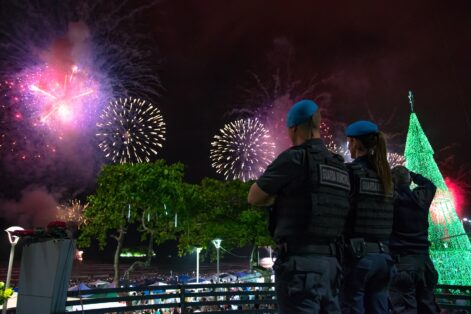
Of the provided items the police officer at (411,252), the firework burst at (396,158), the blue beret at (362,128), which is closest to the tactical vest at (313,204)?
the blue beret at (362,128)

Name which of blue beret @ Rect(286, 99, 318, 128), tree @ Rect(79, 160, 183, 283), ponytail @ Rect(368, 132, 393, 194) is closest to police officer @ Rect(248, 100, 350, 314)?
blue beret @ Rect(286, 99, 318, 128)

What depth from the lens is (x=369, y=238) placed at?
3514mm

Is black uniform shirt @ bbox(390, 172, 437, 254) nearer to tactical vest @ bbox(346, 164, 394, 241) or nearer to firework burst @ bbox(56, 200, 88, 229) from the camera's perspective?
tactical vest @ bbox(346, 164, 394, 241)

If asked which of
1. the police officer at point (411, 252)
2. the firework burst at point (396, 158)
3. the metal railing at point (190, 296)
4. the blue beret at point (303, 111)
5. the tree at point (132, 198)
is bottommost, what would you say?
the metal railing at point (190, 296)

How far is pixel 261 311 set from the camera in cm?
793

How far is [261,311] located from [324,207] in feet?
19.4

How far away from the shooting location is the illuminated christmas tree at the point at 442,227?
14355 mm

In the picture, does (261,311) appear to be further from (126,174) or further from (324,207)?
(126,174)

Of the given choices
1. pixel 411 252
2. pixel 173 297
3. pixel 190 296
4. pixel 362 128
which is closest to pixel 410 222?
pixel 411 252

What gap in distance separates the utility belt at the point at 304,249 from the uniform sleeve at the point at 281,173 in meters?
0.40

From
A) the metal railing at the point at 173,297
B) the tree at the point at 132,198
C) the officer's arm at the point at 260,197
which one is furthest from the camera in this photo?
the tree at the point at 132,198

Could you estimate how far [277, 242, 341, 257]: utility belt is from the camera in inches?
106

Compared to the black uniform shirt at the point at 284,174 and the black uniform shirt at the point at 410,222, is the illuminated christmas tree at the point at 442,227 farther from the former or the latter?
the black uniform shirt at the point at 284,174

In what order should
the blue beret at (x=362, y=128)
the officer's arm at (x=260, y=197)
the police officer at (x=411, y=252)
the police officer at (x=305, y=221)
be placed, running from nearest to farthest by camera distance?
the police officer at (x=305, y=221) < the officer's arm at (x=260, y=197) < the blue beret at (x=362, y=128) < the police officer at (x=411, y=252)
